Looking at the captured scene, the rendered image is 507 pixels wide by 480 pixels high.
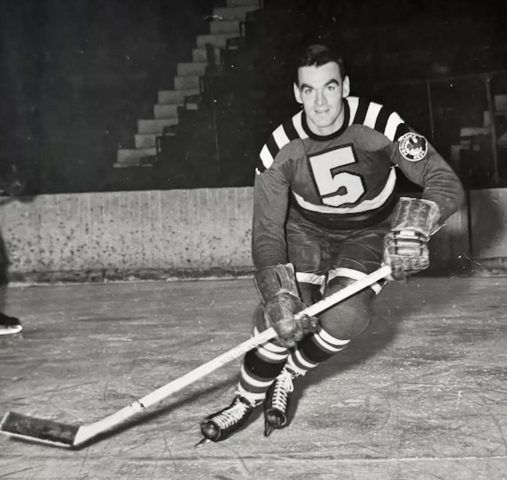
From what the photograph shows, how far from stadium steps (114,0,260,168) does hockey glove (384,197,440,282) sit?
6382mm

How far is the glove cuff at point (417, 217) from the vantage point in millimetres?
2393

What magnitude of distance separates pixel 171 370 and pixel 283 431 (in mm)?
1007

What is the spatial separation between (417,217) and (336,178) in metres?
0.42

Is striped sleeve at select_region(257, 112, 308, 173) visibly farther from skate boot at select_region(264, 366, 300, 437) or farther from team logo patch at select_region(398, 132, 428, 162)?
skate boot at select_region(264, 366, 300, 437)

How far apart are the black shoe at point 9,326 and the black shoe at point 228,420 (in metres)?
2.25

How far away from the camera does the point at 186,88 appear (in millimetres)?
8828

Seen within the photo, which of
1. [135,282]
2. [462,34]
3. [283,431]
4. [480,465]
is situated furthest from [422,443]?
[462,34]

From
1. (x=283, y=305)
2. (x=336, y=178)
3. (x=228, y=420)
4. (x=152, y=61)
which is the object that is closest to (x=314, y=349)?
(x=283, y=305)

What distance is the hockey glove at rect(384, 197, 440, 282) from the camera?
7.79 feet

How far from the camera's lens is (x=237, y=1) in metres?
8.79

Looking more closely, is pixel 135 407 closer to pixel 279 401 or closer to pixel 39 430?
pixel 39 430

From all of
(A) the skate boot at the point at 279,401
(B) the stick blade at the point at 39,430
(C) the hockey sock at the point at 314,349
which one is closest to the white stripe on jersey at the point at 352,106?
(C) the hockey sock at the point at 314,349

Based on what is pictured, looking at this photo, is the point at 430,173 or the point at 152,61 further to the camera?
the point at 152,61

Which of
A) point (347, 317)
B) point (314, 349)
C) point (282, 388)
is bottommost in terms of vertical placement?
point (282, 388)
